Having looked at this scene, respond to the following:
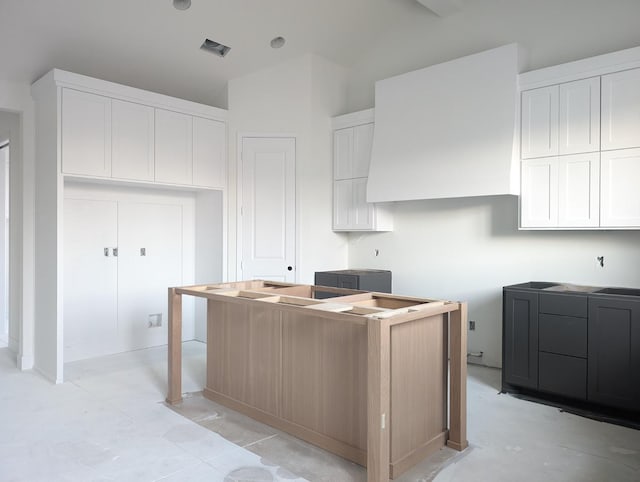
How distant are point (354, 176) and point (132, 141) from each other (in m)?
2.31

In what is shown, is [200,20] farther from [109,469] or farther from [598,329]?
[598,329]

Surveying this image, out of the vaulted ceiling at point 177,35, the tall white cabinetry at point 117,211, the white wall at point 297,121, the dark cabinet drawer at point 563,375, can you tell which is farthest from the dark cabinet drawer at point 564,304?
the tall white cabinetry at point 117,211

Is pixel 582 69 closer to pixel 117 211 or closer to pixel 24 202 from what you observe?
pixel 117 211

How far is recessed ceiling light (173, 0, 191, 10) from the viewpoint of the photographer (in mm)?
4035

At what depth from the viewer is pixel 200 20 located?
4.30 meters

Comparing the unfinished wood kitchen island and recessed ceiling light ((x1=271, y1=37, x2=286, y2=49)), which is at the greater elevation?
recessed ceiling light ((x1=271, y1=37, x2=286, y2=49))

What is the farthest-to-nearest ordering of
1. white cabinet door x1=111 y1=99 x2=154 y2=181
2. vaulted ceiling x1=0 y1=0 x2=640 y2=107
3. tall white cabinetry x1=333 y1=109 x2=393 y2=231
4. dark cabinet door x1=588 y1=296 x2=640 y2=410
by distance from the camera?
tall white cabinetry x1=333 y1=109 x2=393 y2=231 → white cabinet door x1=111 y1=99 x2=154 y2=181 → vaulted ceiling x1=0 y1=0 x2=640 y2=107 → dark cabinet door x1=588 y1=296 x2=640 y2=410

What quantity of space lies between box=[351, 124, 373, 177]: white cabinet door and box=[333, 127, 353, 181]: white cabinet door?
6cm

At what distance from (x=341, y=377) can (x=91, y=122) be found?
3.19 m

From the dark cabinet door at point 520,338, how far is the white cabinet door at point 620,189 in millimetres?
803

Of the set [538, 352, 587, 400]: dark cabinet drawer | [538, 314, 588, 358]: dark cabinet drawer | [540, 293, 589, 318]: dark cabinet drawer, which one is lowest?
[538, 352, 587, 400]: dark cabinet drawer

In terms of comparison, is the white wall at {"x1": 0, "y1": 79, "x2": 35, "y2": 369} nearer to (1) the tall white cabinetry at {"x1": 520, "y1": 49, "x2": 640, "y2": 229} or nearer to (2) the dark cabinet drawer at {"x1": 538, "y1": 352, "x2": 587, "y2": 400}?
(1) the tall white cabinetry at {"x1": 520, "y1": 49, "x2": 640, "y2": 229}

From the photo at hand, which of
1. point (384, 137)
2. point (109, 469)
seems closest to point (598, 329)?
point (384, 137)

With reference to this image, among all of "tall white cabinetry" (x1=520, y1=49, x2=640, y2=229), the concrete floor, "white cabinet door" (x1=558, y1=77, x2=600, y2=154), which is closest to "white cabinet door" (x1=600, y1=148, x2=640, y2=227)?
"tall white cabinetry" (x1=520, y1=49, x2=640, y2=229)
